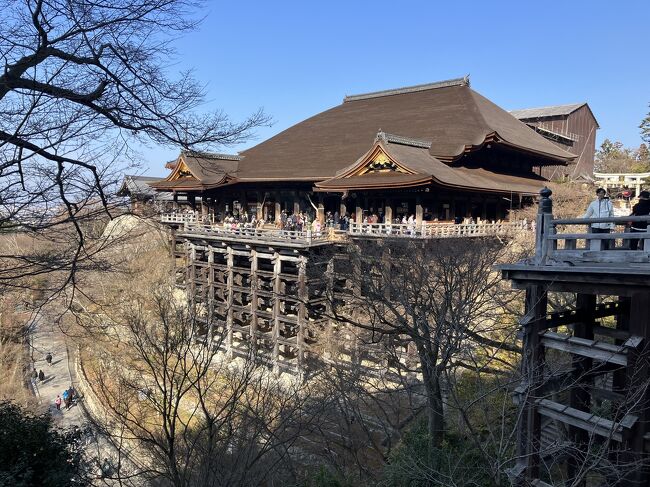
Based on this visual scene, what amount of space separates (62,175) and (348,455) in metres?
10.6

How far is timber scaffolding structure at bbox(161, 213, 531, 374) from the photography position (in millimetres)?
16594

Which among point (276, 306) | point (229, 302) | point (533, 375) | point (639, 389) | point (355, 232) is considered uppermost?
point (355, 232)

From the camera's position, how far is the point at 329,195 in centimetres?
2214

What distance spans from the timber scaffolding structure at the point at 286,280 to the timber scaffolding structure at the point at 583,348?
9.67 metres

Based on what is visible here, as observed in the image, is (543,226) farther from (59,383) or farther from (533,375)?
(59,383)

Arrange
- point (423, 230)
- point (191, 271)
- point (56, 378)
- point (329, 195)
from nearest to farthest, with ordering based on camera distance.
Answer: point (423, 230)
point (329, 195)
point (191, 271)
point (56, 378)

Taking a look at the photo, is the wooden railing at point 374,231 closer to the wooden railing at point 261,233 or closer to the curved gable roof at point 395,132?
the wooden railing at point 261,233

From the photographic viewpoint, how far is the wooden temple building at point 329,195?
17.5m

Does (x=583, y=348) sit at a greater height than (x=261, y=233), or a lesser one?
lesser

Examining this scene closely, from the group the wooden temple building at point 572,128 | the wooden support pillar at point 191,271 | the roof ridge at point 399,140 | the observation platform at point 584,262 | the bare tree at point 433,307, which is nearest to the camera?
the observation platform at point 584,262

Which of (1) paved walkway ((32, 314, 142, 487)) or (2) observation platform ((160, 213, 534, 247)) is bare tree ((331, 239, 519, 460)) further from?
(1) paved walkway ((32, 314, 142, 487))

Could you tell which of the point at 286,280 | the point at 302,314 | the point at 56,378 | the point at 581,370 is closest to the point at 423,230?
the point at 302,314

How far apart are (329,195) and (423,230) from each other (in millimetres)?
7535

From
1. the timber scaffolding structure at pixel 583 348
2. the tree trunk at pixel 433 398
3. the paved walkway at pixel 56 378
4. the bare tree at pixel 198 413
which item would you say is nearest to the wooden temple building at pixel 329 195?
the bare tree at pixel 198 413
